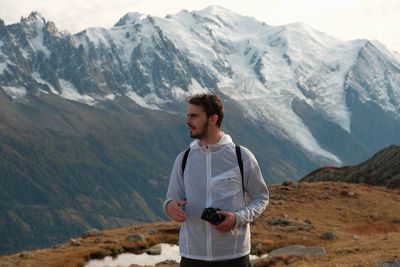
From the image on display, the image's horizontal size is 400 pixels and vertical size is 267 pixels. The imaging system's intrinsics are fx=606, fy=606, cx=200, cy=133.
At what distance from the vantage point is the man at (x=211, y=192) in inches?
489

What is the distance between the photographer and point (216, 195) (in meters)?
12.5

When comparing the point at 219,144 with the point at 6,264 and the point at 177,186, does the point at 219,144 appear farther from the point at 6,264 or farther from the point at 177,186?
the point at 6,264

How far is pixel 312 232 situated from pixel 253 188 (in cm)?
2828

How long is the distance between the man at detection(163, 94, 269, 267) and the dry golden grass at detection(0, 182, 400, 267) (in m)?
10.4

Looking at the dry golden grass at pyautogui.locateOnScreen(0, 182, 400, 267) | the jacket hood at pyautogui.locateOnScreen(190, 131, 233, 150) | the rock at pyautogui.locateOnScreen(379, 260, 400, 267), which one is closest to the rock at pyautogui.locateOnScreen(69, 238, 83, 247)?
the dry golden grass at pyautogui.locateOnScreen(0, 182, 400, 267)

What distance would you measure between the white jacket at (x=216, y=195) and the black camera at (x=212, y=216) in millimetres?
369

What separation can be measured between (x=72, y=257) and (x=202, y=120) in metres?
23.9

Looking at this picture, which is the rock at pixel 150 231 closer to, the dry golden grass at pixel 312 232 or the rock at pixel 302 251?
the dry golden grass at pixel 312 232

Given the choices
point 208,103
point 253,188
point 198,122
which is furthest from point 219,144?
point 253,188

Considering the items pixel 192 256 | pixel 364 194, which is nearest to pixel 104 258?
pixel 192 256

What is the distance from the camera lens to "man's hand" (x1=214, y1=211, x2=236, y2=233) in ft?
39.4

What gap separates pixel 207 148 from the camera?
1280 cm

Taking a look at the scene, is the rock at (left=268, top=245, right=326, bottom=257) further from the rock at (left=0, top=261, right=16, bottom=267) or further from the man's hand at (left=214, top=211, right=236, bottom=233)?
the man's hand at (left=214, top=211, right=236, bottom=233)

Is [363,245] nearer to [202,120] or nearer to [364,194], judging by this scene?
[202,120]
